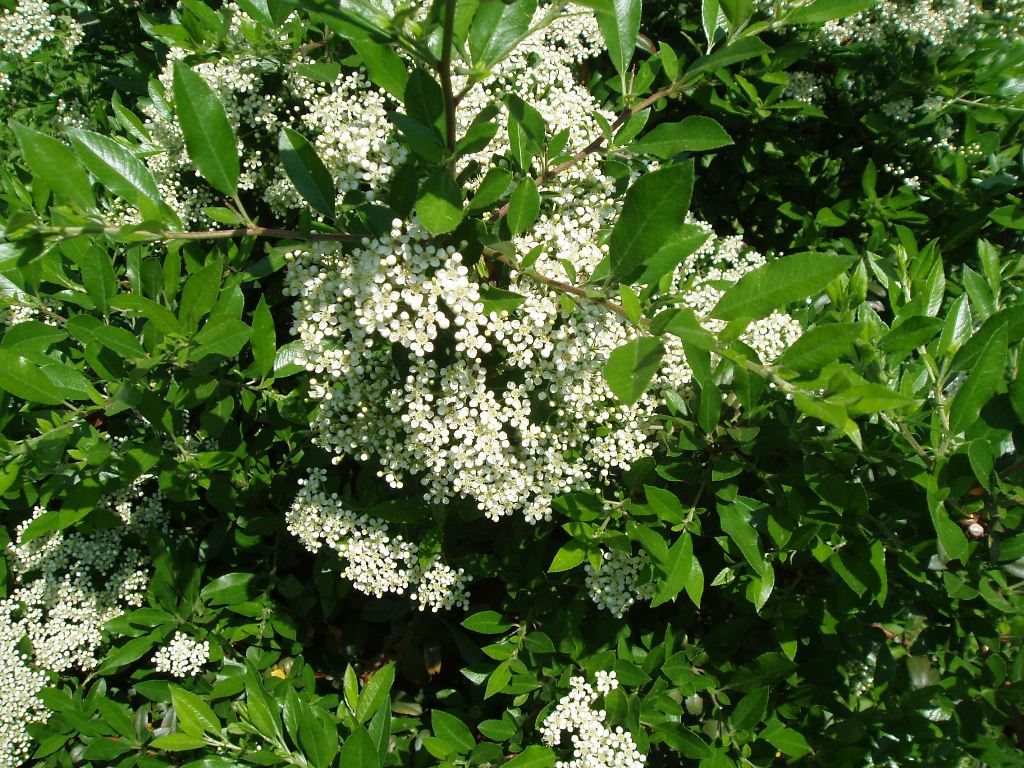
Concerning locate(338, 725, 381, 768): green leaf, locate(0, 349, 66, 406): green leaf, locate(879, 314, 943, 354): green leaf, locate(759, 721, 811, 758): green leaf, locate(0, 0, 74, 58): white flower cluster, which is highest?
locate(0, 0, 74, 58): white flower cluster

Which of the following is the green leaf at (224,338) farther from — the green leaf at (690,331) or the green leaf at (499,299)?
the green leaf at (690,331)

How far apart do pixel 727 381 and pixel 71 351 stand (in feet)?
7.65

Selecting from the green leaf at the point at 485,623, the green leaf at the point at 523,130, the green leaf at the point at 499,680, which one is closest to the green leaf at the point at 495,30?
the green leaf at the point at 523,130

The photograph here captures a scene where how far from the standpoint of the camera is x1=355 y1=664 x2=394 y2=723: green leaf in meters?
2.22

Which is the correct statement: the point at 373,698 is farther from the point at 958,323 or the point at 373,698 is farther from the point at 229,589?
the point at 958,323

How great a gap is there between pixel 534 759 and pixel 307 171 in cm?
190

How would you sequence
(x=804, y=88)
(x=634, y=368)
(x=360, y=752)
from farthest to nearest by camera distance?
(x=804, y=88)
(x=360, y=752)
(x=634, y=368)

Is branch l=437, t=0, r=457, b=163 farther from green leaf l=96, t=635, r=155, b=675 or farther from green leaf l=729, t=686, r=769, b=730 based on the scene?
green leaf l=96, t=635, r=155, b=675

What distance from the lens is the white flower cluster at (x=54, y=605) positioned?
103 inches

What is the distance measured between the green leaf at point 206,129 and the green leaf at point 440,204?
578mm

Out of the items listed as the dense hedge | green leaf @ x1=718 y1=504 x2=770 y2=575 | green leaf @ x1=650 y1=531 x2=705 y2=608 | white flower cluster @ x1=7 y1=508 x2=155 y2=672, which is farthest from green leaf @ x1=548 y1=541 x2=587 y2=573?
white flower cluster @ x1=7 y1=508 x2=155 y2=672

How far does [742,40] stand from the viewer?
164cm

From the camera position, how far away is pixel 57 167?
1.48 metres

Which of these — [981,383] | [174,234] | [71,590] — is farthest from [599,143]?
[71,590]
